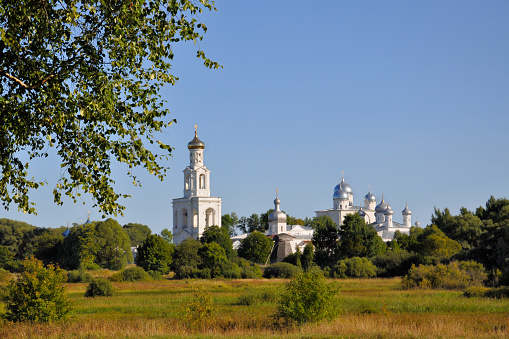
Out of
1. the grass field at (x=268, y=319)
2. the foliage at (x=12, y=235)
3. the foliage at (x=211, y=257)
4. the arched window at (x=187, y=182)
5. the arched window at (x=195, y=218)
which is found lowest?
the grass field at (x=268, y=319)

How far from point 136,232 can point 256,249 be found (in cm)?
5523

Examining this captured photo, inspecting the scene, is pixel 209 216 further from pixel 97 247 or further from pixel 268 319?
pixel 268 319

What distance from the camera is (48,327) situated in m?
20.1

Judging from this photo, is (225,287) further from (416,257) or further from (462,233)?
(462,233)

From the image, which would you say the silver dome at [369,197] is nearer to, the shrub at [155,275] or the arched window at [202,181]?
the arched window at [202,181]

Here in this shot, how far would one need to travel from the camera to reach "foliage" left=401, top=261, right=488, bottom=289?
4072cm

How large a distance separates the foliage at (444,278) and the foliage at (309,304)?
69.1ft

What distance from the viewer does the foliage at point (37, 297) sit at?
71.4 feet

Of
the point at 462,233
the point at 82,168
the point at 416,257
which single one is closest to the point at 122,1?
the point at 82,168

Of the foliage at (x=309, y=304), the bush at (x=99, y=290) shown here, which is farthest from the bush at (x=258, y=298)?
the foliage at (x=309, y=304)

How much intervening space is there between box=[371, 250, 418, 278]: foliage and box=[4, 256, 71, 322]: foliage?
128ft

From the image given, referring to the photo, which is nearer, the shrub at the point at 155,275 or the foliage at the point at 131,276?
the foliage at the point at 131,276

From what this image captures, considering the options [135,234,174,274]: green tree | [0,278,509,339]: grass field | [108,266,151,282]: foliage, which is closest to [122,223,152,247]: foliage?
[135,234,174,274]: green tree

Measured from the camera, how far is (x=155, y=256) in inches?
2557
